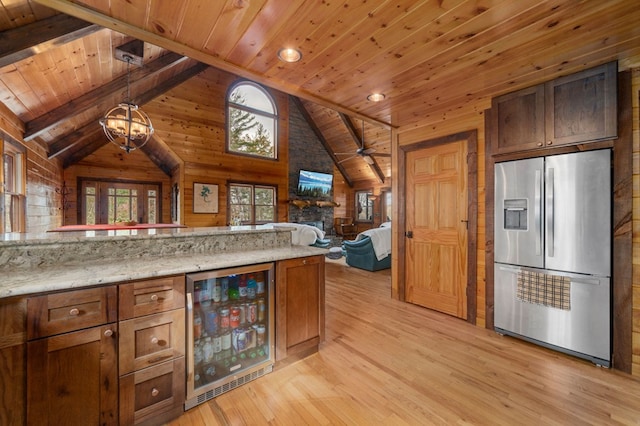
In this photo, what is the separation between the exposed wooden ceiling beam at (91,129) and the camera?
4254 mm

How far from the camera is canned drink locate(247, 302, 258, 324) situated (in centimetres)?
201

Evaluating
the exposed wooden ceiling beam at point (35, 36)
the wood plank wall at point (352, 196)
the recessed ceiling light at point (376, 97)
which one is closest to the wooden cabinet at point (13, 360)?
the exposed wooden ceiling beam at point (35, 36)

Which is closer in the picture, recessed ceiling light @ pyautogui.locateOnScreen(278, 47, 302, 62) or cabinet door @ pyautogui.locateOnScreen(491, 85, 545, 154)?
recessed ceiling light @ pyautogui.locateOnScreen(278, 47, 302, 62)

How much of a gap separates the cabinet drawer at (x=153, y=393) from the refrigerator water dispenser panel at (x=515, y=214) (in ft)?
9.91

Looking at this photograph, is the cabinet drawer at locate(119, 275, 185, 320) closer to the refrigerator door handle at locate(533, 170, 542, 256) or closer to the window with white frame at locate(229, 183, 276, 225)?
the refrigerator door handle at locate(533, 170, 542, 256)

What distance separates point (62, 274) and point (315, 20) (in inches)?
79.5

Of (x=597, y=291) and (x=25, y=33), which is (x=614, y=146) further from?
(x=25, y=33)

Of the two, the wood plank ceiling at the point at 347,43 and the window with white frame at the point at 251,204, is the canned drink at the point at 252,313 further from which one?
the window with white frame at the point at 251,204

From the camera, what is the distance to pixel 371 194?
10164 mm

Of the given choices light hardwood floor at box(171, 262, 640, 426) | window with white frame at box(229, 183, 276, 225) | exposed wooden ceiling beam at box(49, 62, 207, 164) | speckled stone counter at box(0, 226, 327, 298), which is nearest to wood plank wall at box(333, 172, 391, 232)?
window with white frame at box(229, 183, 276, 225)

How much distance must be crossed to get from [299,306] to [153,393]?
104 centimetres

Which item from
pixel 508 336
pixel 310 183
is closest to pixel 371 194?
pixel 310 183

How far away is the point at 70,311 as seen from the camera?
1.23 metres

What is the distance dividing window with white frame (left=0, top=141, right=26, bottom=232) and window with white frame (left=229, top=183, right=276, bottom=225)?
159 inches
